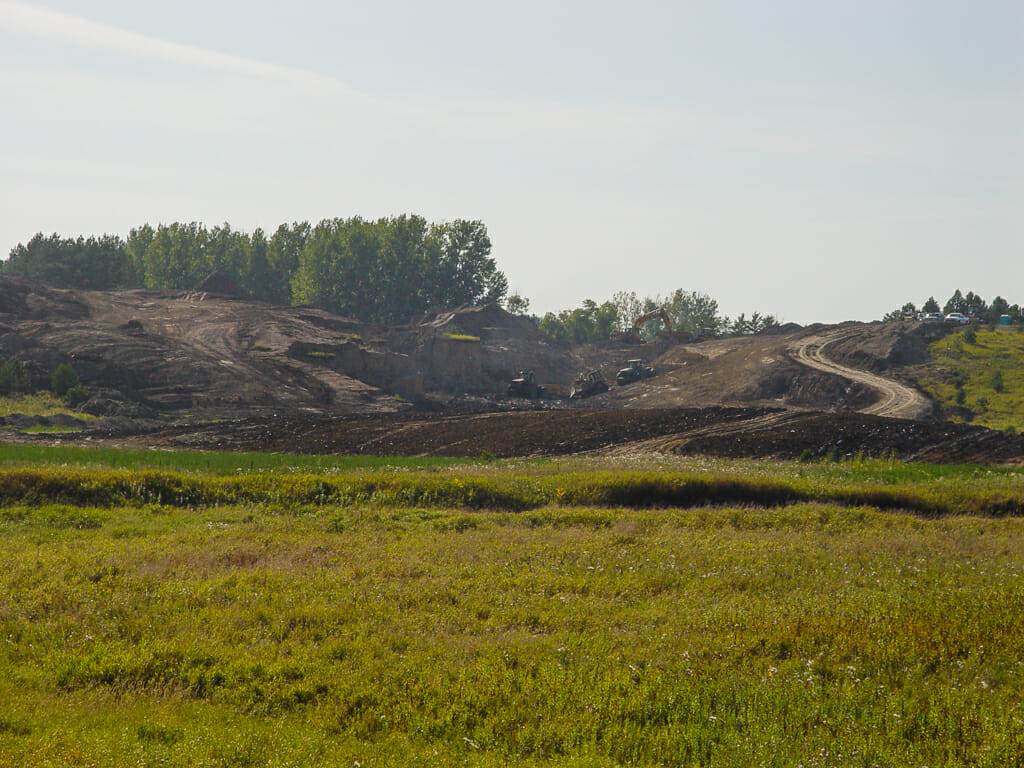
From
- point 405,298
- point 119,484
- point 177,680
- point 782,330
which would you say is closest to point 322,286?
point 405,298

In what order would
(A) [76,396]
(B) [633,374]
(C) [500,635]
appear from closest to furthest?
(C) [500,635] → (A) [76,396] → (B) [633,374]

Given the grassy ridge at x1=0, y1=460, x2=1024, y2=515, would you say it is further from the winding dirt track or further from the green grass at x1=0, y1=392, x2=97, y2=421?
the winding dirt track

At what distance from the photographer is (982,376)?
2596 inches

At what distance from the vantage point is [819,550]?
18.6 metres

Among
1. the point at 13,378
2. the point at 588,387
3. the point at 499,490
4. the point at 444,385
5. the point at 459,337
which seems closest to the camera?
the point at 499,490

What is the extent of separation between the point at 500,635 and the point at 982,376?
214ft

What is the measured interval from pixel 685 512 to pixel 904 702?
13223 mm

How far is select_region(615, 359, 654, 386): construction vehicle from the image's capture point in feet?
253

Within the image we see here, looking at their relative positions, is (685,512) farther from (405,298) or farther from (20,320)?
(405,298)

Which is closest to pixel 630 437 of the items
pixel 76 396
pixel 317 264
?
pixel 76 396

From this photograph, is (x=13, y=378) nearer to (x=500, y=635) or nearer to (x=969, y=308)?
(x=500, y=635)

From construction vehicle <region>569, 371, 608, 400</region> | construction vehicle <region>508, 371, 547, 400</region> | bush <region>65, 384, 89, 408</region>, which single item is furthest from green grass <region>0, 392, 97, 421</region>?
construction vehicle <region>569, 371, 608, 400</region>

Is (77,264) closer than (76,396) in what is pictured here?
No

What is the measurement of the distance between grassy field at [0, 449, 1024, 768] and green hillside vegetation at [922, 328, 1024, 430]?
41358 mm
